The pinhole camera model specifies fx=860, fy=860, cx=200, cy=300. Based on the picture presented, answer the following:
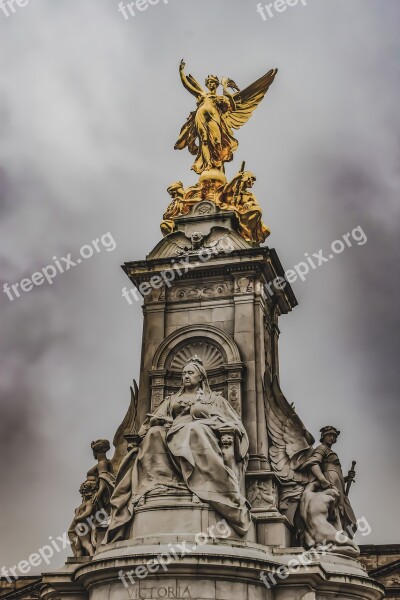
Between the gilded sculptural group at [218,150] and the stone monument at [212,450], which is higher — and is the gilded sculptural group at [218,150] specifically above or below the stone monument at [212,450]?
above

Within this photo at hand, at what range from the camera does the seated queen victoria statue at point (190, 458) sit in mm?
16797

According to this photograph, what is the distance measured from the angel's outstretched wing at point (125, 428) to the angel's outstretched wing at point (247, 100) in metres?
8.10

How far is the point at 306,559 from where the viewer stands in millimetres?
16719

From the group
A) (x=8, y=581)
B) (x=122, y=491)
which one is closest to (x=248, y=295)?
(x=122, y=491)

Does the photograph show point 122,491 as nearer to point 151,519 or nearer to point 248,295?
point 151,519

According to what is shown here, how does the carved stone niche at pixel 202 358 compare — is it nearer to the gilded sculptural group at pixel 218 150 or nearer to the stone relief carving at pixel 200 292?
the stone relief carving at pixel 200 292

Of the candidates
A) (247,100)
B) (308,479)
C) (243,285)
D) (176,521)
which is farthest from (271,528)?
(247,100)

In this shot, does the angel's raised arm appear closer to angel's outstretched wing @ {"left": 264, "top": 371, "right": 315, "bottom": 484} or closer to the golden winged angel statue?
the golden winged angel statue

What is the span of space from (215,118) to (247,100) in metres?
1.46

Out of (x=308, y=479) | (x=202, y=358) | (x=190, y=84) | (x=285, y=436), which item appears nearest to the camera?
(x=308, y=479)

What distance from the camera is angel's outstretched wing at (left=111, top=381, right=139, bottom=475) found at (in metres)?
20.3

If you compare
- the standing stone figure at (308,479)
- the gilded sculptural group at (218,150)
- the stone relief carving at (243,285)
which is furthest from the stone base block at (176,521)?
the gilded sculptural group at (218,150)

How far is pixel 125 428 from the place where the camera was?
20500 mm

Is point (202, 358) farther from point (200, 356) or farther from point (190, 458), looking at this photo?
point (190, 458)
